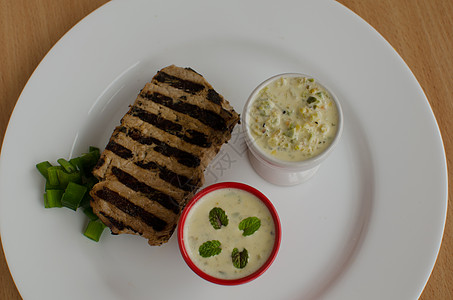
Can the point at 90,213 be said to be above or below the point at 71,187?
below

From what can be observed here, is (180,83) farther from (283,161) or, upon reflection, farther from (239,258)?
(239,258)

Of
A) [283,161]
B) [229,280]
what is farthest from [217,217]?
[283,161]

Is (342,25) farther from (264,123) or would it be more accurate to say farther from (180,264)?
(180,264)

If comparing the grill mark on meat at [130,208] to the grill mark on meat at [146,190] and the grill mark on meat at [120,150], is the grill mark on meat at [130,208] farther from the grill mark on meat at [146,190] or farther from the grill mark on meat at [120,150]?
the grill mark on meat at [120,150]

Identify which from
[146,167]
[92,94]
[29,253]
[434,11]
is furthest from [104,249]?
[434,11]

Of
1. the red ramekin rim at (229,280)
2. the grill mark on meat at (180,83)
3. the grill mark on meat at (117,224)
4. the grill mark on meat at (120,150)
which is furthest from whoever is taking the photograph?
the grill mark on meat at (180,83)

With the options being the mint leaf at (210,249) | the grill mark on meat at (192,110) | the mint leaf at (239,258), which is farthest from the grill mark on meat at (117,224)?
the grill mark on meat at (192,110)
